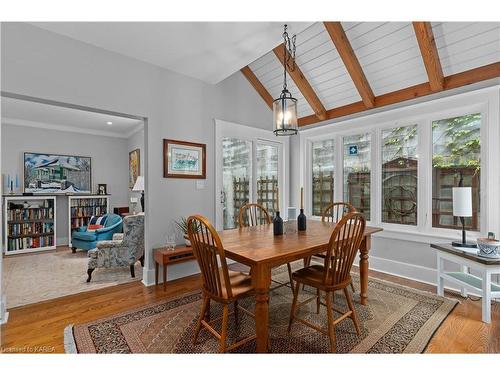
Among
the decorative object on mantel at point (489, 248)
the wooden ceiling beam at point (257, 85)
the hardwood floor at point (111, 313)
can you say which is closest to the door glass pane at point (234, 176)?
the wooden ceiling beam at point (257, 85)

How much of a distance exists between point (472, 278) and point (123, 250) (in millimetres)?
4003

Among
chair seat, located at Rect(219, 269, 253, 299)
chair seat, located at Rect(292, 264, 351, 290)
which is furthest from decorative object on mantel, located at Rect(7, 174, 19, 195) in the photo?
chair seat, located at Rect(292, 264, 351, 290)

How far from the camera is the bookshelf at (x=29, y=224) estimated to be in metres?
4.81

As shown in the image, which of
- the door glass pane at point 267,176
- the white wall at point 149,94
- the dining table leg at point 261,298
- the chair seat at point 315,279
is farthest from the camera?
the door glass pane at point 267,176

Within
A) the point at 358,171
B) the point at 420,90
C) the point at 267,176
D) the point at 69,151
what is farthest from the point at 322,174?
the point at 69,151

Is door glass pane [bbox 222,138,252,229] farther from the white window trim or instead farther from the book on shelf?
the book on shelf

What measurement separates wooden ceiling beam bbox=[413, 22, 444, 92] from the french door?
2409mm

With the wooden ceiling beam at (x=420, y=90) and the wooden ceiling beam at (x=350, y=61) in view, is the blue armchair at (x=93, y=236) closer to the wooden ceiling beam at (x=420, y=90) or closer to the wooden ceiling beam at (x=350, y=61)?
the wooden ceiling beam at (x=420, y=90)

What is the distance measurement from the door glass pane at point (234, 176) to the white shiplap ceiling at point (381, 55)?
1264mm

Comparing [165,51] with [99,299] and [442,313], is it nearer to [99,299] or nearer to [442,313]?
[99,299]

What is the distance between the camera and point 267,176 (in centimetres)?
462

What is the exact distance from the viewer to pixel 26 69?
2.37 meters
